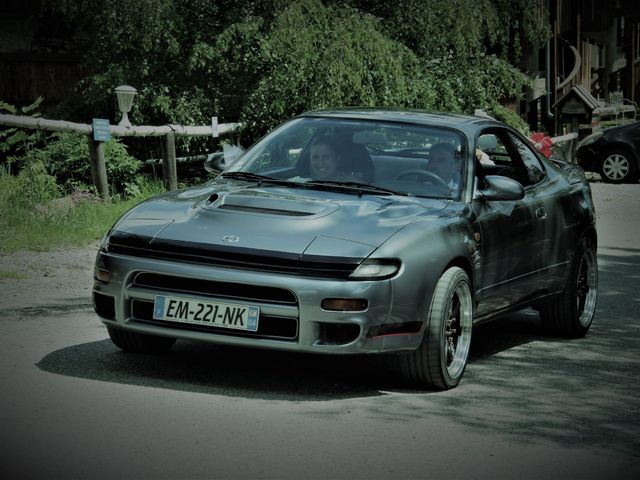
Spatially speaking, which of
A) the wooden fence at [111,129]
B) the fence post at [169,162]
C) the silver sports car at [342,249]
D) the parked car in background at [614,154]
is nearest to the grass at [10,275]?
the silver sports car at [342,249]

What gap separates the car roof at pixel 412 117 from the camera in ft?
27.3

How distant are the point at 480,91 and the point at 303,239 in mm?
15770

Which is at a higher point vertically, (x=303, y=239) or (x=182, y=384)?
(x=303, y=239)

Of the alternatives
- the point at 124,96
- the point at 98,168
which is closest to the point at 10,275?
the point at 98,168

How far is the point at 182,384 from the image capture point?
278 inches

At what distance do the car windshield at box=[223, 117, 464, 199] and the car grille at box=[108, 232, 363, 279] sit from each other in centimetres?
114

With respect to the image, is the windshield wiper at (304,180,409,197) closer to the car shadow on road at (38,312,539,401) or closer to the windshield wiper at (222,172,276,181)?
the windshield wiper at (222,172,276,181)

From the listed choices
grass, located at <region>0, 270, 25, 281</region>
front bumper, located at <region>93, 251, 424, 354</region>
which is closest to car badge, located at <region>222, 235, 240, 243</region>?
front bumper, located at <region>93, 251, 424, 354</region>

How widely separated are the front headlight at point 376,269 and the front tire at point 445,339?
0.38 meters

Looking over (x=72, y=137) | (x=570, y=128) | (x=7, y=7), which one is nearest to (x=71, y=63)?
(x=7, y=7)

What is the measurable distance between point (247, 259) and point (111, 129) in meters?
10.8

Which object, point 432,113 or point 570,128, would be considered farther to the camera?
point 570,128

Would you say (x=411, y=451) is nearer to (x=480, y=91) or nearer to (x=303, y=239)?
(x=303, y=239)

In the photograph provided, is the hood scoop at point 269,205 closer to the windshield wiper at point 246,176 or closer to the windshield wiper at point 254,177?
the windshield wiper at point 254,177
